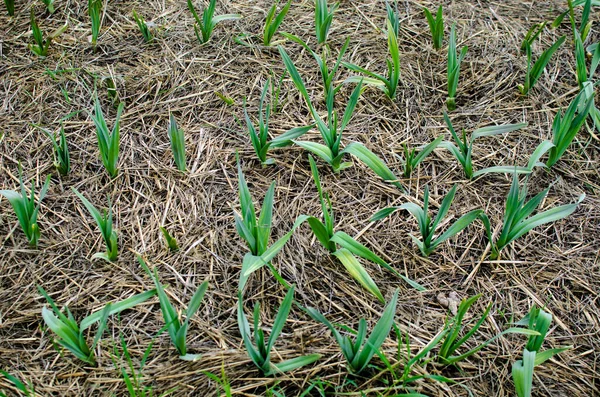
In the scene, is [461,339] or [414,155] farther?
[414,155]

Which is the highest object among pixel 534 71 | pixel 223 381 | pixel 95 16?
pixel 95 16

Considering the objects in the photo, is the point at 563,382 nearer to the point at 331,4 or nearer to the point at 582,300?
the point at 582,300

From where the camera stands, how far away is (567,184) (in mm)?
1913

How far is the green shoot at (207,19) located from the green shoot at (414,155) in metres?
0.93

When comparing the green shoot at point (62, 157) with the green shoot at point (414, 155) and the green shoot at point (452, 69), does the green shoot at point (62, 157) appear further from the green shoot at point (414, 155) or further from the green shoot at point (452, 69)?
the green shoot at point (452, 69)

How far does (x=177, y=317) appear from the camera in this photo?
1.42m

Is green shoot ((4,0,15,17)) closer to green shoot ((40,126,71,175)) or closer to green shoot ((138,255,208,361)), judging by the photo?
green shoot ((40,126,71,175))

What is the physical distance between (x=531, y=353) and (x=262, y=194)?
901 mm

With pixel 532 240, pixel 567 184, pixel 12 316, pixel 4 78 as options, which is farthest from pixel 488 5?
pixel 12 316

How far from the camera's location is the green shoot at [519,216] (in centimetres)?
162

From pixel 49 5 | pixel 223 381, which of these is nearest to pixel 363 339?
pixel 223 381

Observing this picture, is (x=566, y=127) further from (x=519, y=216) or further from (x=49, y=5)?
(x=49, y=5)

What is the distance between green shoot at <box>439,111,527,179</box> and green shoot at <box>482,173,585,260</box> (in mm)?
219

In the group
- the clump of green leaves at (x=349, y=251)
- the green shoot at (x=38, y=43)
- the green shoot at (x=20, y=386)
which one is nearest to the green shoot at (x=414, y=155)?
the clump of green leaves at (x=349, y=251)
